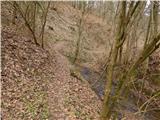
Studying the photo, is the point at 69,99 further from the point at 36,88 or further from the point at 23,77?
the point at 23,77

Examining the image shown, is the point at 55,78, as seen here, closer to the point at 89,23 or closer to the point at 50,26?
the point at 50,26

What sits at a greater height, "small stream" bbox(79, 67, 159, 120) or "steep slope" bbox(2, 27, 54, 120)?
"steep slope" bbox(2, 27, 54, 120)

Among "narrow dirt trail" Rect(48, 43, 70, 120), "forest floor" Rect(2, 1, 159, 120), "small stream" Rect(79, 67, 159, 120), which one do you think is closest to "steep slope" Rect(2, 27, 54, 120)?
"forest floor" Rect(2, 1, 159, 120)

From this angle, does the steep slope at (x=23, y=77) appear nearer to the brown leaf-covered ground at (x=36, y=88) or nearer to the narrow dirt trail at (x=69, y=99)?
the brown leaf-covered ground at (x=36, y=88)

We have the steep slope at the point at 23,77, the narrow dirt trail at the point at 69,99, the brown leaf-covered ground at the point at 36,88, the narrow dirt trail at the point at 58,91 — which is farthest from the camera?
the narrow dirt trail at the point at 69,99

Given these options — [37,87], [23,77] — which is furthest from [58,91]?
[23,77]

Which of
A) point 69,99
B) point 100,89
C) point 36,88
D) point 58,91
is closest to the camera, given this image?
point 36,88

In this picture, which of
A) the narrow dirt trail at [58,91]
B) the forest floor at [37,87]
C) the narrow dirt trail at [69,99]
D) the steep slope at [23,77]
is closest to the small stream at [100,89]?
the forest floor at [37,87]

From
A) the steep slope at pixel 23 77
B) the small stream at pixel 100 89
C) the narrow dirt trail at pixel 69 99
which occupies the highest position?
the steep slope at pixel 23 77

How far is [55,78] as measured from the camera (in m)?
14.4

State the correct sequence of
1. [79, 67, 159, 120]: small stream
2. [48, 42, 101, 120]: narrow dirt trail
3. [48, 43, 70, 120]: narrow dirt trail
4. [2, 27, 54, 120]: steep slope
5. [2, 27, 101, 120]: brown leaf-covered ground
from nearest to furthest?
[2, 27, 54, 120]: steep slope
[2, 27, 101, 120]: brown leaf-covered ground
[48, 43, 70, 120]: narrow dirt trail
[48, 42, 101, 120]: narrow dirt trail
[79, 67, 159, 120]: small stream

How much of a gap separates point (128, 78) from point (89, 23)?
3466 cm

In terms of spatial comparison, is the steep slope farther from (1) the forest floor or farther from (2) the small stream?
(2) the small stream

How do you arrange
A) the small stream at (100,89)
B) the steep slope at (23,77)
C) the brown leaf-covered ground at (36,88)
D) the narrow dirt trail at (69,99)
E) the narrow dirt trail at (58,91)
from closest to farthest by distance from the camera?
the steep slope at (23,77), the brown leaf-covered ground at (36,88), the narrow dirt trail at (58,91), the narrow dirt trail at (69,99), the small stream at (100,89)
